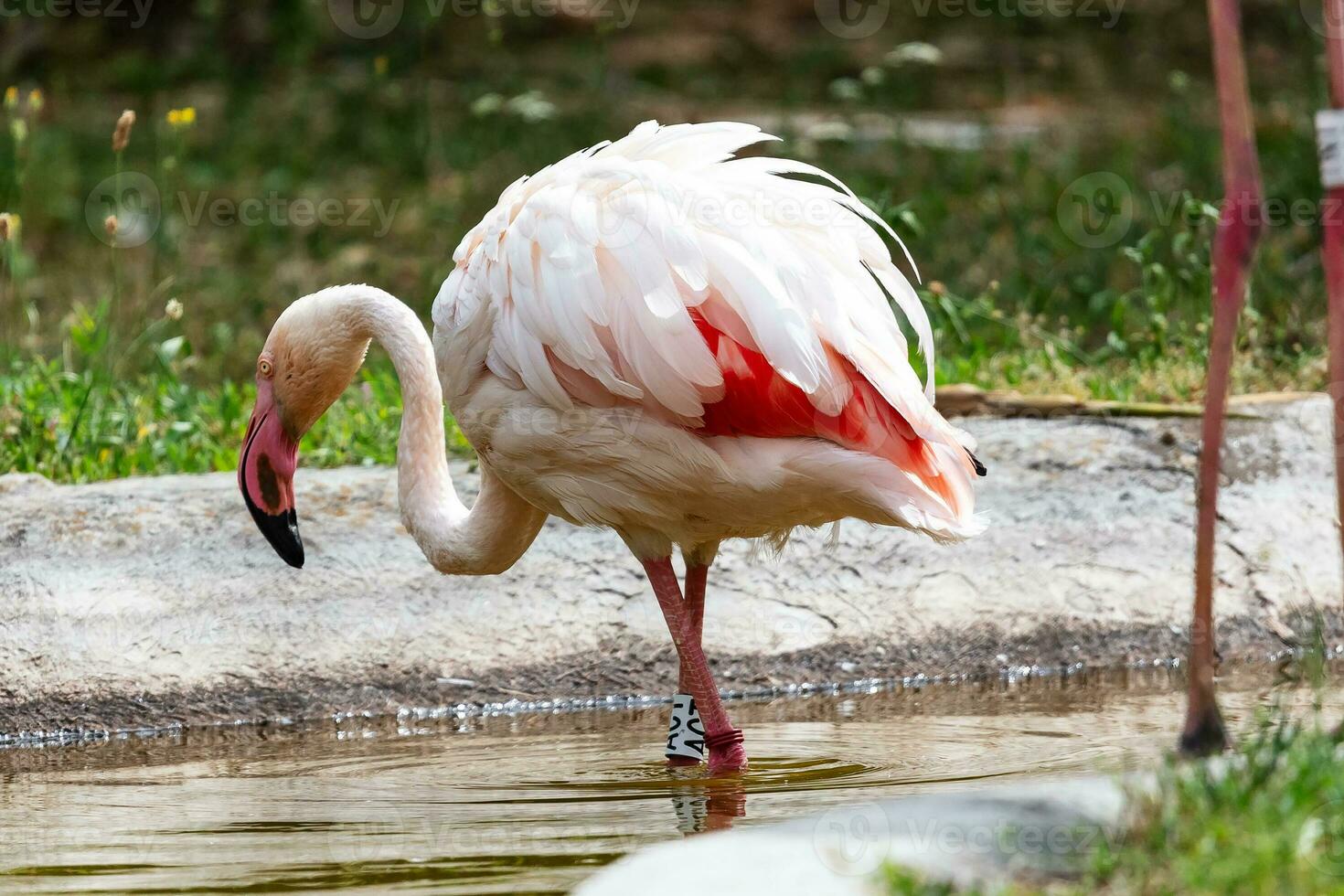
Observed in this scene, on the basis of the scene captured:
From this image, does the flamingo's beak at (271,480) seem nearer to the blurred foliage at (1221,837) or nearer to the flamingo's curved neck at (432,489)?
the flamingo's curved neck at (432,489)

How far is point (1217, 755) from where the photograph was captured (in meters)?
2.56

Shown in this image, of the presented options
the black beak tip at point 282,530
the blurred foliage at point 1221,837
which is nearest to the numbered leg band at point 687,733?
the black beak tip at point 282,530

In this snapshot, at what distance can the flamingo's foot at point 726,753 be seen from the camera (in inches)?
151

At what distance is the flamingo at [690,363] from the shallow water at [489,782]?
1.18 ft

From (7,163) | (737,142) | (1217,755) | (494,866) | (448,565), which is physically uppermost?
(7,163)

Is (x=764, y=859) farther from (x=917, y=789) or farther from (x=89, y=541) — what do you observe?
(x=89, y=541)

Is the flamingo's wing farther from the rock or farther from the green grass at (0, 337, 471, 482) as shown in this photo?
the green grass at (0, 337, 471, 482)

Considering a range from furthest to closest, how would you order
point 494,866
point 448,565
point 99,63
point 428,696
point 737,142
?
1. point 99,63
2. point 428,696
3. point 448,565
4. point 737,142
5. point 494,866

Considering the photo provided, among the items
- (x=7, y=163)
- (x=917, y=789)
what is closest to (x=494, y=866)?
(x=917, y=789)

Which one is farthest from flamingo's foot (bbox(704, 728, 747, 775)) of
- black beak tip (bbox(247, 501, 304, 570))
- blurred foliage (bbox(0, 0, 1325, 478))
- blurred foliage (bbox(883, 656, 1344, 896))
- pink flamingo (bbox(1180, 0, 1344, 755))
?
blurred foliage (bbox(0, 0, 1325, 478))

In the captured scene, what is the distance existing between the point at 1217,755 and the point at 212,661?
2.80 m

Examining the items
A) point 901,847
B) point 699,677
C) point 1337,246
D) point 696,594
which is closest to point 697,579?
point 696,594

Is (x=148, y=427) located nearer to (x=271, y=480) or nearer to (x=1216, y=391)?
(x=271, y=480)

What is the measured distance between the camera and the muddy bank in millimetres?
4500
